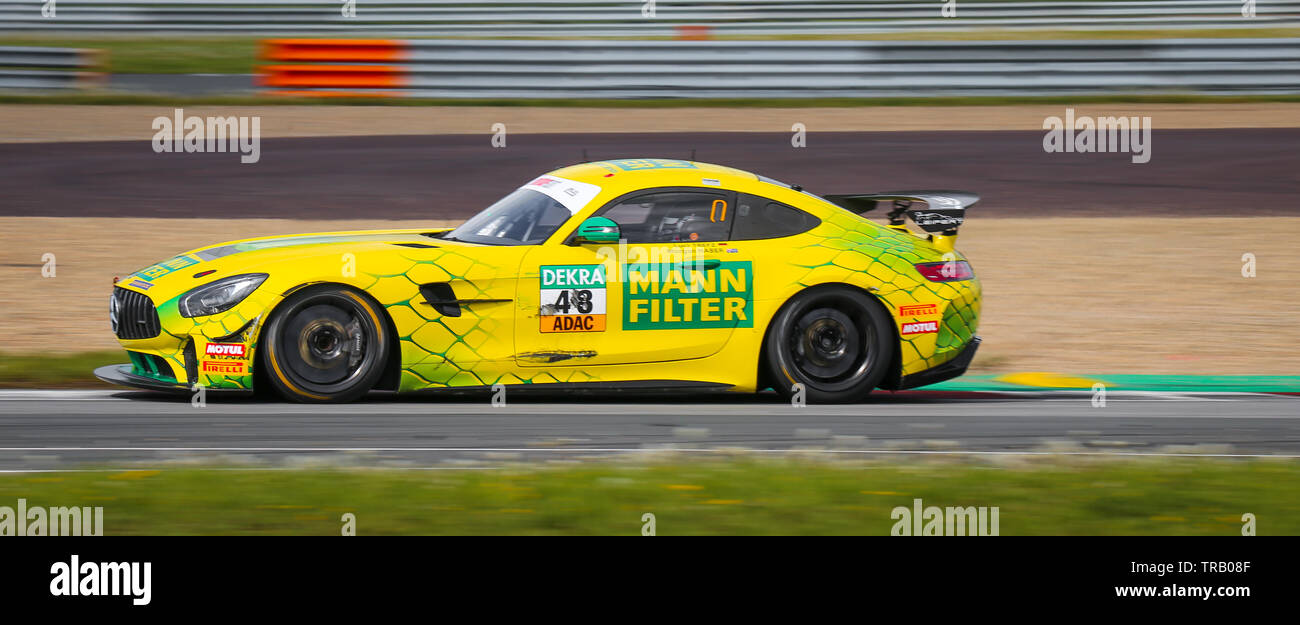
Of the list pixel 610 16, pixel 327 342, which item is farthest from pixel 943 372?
pixel 610 16

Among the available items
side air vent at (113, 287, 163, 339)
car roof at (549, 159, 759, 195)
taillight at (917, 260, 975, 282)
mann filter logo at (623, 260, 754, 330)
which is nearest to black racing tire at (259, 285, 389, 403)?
side air vent at (113, 287, 163, 339)

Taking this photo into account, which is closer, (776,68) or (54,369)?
(54,369)

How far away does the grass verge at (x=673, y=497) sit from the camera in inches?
184

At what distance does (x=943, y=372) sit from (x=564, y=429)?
2.24 meters

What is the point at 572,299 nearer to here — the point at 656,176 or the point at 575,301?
the point at 575,301

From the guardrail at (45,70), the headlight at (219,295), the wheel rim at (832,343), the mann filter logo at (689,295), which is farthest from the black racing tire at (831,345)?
the guardrail at (45,70)

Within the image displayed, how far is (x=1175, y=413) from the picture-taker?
772cm

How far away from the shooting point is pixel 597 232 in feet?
24.2

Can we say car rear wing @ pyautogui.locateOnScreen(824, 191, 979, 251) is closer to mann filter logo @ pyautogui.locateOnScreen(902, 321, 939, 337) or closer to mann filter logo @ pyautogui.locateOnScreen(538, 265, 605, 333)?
mann filter logo @ pyautogui.locateOnScreen(902, 321, 939, 337)

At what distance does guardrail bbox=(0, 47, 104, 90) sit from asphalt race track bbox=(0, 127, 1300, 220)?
11.9ft

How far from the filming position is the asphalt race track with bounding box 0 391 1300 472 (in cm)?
617

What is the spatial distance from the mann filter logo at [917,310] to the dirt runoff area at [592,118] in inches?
429
